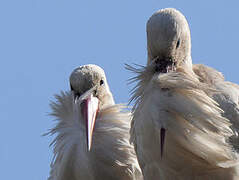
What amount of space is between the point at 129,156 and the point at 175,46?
3.75ft

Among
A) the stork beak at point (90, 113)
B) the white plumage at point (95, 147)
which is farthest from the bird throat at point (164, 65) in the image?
the white plumage at point (95, 147)

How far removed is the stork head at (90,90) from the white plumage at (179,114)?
676 mm

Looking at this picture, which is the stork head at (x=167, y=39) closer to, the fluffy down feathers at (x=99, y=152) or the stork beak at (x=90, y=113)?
the stork beak at (x=90, y=113)

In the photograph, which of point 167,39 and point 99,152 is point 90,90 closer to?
point 99,152

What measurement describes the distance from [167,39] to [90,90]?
1221 mm

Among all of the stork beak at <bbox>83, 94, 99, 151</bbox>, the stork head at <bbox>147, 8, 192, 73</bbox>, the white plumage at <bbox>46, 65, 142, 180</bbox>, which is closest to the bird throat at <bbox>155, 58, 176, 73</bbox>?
the stork head at <bbox>147, 8, 192, 73</bbox>

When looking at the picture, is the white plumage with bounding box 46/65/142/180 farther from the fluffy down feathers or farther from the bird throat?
the bird throat

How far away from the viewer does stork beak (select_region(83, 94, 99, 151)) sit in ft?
19.4

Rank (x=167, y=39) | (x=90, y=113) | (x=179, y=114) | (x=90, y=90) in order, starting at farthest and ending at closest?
(x=90, y=90)
(x=90, y=113)
(x=167, y=39)
(x=179, y=114)

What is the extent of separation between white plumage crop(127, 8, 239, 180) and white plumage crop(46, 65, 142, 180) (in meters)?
0.60

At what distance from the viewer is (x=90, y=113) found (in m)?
6.15

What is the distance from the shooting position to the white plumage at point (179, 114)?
17.4ft

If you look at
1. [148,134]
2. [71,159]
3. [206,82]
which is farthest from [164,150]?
[71,159]

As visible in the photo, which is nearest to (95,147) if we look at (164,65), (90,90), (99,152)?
(99,152)
